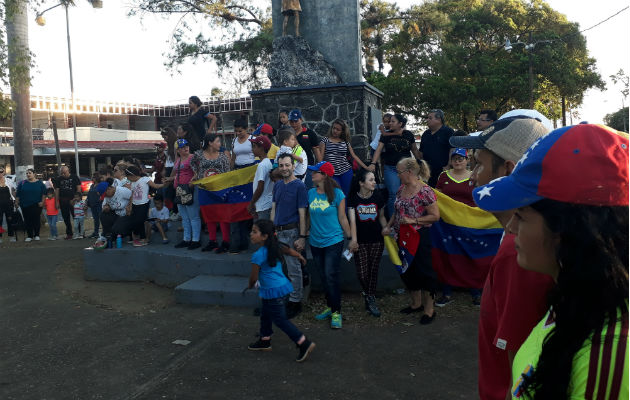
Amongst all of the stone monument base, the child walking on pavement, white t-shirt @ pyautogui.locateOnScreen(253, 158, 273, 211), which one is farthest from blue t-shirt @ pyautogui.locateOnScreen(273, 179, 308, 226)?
the stone monument base

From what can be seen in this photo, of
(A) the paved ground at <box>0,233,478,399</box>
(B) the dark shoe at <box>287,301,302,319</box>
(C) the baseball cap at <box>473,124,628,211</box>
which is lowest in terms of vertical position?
(A) the paved ground at <box>0,233,478,399</box>

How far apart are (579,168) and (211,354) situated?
4572 mm

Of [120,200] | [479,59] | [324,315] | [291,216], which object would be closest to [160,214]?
[120,200]

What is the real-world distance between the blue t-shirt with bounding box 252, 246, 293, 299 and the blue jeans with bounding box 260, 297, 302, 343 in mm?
71

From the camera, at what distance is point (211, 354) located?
16.4ft

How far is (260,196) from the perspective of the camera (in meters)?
7.05

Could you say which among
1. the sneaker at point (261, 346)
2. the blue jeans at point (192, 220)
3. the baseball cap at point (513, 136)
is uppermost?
the baseball cap at point (513, 136)

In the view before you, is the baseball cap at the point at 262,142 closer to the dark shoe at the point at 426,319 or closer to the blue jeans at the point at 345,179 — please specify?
the blue jeans at the point at 345,179

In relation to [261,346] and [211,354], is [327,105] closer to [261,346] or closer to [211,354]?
[261,346]

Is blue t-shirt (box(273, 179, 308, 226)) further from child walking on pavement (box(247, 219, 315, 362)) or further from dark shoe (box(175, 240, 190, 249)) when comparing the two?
dark shoe (box(175, 240, 190, 249))

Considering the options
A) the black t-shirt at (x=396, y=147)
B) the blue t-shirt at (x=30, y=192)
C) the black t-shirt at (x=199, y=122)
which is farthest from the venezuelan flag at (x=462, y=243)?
the blue t-shirt at (x=30, y=192)

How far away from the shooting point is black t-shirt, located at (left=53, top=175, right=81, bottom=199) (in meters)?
13.1

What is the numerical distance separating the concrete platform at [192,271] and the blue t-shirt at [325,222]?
1.26 metres

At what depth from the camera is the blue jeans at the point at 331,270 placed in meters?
5.78
